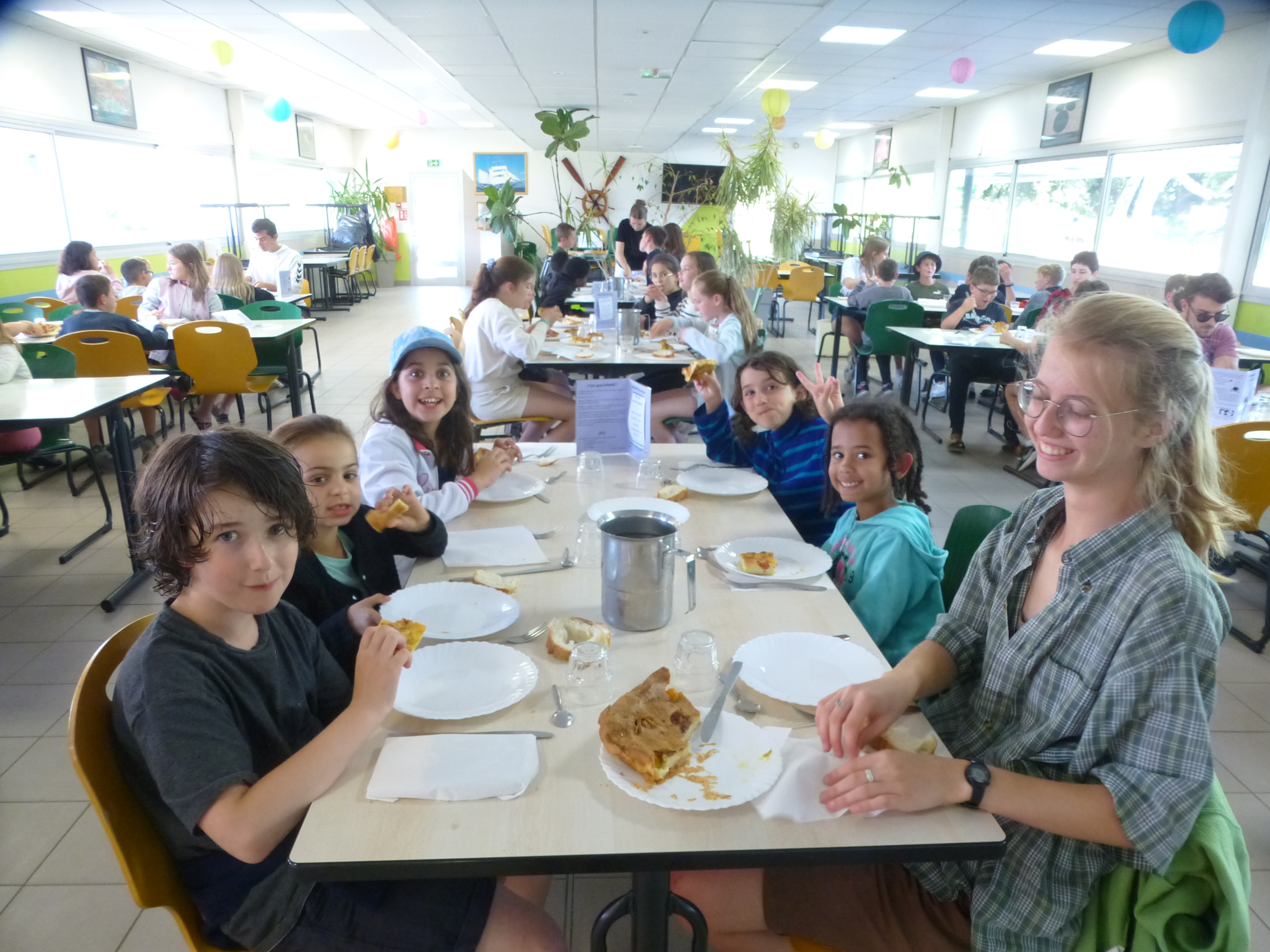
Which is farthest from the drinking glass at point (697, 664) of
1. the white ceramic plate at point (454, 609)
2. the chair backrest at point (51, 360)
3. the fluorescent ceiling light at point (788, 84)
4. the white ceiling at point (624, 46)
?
the fluorescent ceiling light at point (788, 84)

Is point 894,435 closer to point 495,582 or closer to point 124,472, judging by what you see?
point 495,582

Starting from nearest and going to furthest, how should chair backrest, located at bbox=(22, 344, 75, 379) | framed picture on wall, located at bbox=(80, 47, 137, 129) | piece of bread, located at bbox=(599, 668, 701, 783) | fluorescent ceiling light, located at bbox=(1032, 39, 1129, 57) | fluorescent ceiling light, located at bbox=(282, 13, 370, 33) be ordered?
piece of bread, located at bbox=(599, 668, 701, 783) → chair backrest, located at bbox=(22, 344, 75, 379) → fluorescent ceiling light, located at bbox=(282, 13, 370, 33) → fluorescent ceiling light, located at bbox=(1032, 39, 1129, 57) → framed picture on wall, located at bbox=(80, 47, 137, 129)

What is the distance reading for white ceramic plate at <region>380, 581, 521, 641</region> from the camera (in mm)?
1355

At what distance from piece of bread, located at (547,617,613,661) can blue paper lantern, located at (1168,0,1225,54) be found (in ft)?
18.7

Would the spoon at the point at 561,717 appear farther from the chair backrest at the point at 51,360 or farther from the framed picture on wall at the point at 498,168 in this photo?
the framed picture on wall at the point at 498,168

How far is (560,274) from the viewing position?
282 inches

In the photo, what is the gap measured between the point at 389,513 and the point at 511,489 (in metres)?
0.56

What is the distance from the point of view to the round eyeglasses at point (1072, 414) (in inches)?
40.4

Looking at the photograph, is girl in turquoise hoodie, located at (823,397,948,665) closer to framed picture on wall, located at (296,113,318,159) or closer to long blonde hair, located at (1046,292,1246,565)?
long blonde hair, located at (1046,292,1246,565)

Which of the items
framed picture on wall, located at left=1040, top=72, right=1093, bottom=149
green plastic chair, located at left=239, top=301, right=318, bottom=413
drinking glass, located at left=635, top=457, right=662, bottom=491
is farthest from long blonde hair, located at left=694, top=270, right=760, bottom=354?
framed picture on wall, located at left=1040, top=72, right=1093, bottom=149

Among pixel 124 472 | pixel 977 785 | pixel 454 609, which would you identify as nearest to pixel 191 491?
pixel 454 609

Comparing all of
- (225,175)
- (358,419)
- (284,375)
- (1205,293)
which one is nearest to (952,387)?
(1205,293)

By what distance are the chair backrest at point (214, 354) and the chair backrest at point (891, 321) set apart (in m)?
4.37

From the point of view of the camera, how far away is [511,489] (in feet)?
7.00
